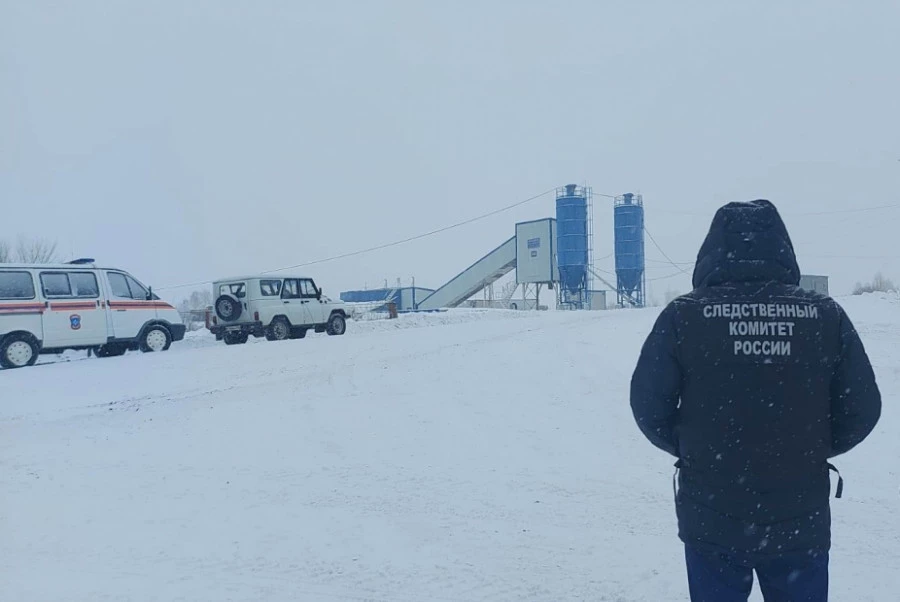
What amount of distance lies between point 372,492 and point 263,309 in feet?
46.8

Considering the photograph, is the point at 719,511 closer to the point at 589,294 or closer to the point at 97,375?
the point at 97,375

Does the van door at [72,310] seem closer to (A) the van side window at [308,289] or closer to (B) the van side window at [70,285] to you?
(B) the van side window at [70,285]

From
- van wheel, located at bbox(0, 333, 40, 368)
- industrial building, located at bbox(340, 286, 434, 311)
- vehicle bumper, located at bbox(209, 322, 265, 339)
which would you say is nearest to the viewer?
van wheel, located at bbox(0, 333, 40, 368)

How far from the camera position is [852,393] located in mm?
2707

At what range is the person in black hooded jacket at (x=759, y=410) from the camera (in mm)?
2621

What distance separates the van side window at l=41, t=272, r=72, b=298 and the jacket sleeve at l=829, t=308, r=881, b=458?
16.3m

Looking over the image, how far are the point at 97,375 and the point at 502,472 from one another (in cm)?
962

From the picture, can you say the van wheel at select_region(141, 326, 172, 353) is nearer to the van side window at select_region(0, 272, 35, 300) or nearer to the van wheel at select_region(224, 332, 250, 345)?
the van wheel at select_region(224, 332, 250, 345)

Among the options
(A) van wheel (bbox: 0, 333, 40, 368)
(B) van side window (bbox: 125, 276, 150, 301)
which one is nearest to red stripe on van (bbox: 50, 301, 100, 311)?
(A) van wheel (bbox: 0, 333, 40, 368)

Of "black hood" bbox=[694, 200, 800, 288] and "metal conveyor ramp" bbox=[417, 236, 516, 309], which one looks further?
"metal conveyor ramp" bbox=[417, 236, 516, 309]

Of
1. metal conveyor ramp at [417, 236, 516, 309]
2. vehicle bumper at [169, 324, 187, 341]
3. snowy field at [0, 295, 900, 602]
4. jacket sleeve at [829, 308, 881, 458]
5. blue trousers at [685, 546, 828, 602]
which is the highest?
metal conveyor ramp at [417, 236, 516, 309]

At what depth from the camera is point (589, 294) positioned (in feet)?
146

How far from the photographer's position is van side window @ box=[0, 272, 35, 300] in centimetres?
1510

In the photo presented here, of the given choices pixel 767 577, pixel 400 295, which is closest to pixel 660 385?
pixel 767 577
